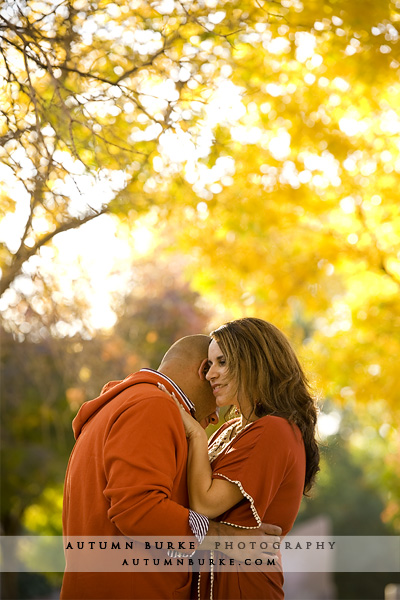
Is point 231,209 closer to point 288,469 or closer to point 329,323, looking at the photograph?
point 329,323

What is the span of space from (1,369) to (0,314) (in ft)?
29.1

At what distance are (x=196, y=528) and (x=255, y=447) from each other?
452 millimetres

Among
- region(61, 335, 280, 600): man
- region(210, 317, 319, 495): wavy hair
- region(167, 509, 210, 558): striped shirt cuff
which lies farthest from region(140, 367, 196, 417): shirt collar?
region(167, 509, 210, 558): striped shirt cuff

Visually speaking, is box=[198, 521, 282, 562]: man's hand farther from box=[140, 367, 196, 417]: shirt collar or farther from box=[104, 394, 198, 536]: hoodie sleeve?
box=[140, 367, 196, 417]: shirt collar

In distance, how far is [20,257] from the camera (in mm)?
3850

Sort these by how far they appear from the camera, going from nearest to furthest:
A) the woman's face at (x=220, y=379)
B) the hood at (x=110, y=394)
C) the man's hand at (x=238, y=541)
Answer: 1. the man's hand at (x=238, y=541)
2. the hood at (x=110, y=394)
3. the woman's face at (x=220, y=379)

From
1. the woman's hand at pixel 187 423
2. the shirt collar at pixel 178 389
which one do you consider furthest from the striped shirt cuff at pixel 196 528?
the shirt collar at pixel 178 389

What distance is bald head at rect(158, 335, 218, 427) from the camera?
3.48 meters

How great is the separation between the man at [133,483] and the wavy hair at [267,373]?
0.99 ft

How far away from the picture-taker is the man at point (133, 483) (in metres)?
2.88

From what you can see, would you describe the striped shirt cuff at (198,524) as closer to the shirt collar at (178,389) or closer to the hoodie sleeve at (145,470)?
the hoodie sleeve at (145,470)

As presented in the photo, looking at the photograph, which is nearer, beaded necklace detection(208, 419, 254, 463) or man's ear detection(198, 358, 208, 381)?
man's ear detection(198, 358, 208, 381)

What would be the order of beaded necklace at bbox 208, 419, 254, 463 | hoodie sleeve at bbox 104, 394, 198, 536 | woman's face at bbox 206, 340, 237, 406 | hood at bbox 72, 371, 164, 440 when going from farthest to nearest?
beaded necklace at bbox 208, 419, 254, 463, woman's face at bbox 206, 340, 237, 406, hood at bbox 72, 371, 164, 440, hoodie sleeve at bbox 104, 394, 198, 536

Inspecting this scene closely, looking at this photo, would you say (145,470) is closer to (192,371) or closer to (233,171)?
(192,371)
